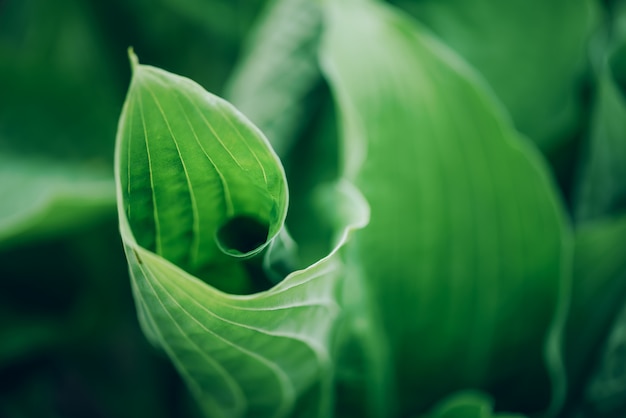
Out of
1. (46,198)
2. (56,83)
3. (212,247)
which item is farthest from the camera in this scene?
(56,83)

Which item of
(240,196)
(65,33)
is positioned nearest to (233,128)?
(240,196)

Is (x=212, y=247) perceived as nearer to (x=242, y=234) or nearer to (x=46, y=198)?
(x=242, y=234)

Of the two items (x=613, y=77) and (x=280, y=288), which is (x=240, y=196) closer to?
(x=280, y=288)

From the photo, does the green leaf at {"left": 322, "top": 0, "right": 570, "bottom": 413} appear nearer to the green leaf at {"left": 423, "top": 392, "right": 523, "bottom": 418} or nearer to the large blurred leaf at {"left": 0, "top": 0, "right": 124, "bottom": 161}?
the green leaf at {"left": 423, "top": 392, "right": 523, "bottom": 418}

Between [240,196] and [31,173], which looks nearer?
[240,196]

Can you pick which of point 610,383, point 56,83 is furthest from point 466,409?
point 56,83

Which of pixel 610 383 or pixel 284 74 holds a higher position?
pixel 284 74
